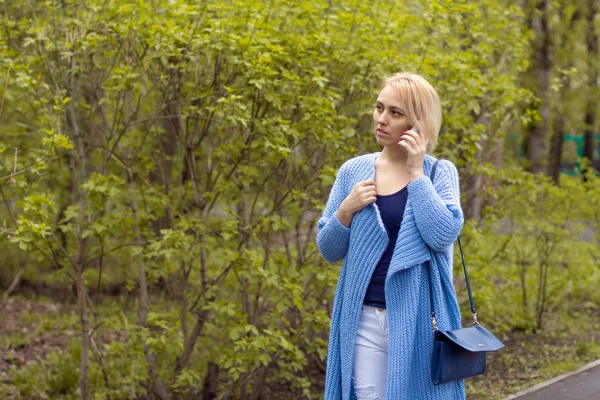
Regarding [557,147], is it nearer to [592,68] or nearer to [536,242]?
[592,68]

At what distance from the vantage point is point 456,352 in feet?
10.2

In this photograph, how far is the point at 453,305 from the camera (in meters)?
3.25

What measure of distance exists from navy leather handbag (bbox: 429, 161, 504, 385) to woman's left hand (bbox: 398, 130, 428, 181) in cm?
44

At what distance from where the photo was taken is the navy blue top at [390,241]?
10.6 ft

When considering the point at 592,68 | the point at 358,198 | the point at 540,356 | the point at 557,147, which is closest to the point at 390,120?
the point at 358,198

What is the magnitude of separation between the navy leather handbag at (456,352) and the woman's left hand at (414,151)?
1.44ft

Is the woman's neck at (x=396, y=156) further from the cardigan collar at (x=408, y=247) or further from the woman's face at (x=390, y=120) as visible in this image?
the cardigan collar at (x=408, y=247)

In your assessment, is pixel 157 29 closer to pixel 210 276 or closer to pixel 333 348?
pixel 210 276

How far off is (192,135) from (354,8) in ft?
4.72

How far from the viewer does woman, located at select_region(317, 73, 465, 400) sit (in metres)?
3.12

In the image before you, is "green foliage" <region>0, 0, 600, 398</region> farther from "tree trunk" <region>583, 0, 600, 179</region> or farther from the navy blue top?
"tree trunk" <region>583, 0, 600, 179</region>

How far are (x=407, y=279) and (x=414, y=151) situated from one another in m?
0.48

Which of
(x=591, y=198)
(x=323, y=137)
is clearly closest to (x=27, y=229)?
(x=323, y=137)

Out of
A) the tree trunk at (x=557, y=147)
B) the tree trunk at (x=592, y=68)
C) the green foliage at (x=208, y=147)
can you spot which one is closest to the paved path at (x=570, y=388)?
the green foliage at (x=208, y=147)
